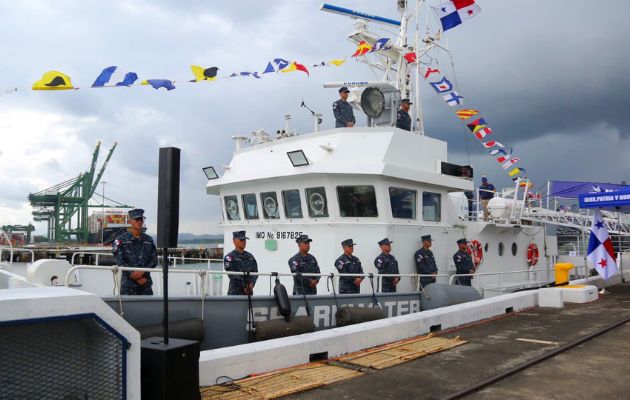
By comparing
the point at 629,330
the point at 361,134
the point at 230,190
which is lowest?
the point at 629,330

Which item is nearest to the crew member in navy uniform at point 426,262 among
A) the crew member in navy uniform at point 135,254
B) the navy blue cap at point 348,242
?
the navy blue cap at point 348,242

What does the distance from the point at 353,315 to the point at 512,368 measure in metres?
2.37

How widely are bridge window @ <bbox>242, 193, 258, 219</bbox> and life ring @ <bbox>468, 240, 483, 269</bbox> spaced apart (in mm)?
4809

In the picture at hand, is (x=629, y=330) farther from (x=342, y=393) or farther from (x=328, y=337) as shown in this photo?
(x=342, y=393)

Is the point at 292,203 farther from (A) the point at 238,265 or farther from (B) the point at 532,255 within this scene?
(B) the point at 532,255

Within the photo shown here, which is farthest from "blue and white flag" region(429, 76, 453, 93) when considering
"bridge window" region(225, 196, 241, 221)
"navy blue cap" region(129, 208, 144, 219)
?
"navy blue cap" region(129, 208, 144, 219)

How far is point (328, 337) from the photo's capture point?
5598mm

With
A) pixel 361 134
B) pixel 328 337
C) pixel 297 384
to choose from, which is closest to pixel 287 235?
pixel 361 134

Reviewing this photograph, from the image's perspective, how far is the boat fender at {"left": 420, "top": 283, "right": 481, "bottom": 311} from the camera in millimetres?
8617

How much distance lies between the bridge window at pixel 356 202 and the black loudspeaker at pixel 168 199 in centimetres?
531

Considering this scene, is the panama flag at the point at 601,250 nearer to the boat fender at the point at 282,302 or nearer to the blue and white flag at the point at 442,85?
the blue and white flag at the point at 442,85

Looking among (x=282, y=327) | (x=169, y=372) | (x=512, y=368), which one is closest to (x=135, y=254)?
(x=282, y=327)

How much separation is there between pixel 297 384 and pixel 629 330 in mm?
5566

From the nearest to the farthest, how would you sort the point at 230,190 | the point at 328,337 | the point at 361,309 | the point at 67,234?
1. the point at 328,337
2. the point at 361,309
3. the point at 230,190
4. the point at 67,234
